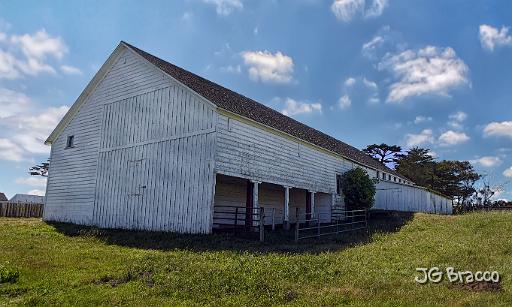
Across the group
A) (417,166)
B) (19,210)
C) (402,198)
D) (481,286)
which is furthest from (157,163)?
(417,166)

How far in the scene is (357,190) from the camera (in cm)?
2806

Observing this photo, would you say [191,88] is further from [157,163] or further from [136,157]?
[136,157]

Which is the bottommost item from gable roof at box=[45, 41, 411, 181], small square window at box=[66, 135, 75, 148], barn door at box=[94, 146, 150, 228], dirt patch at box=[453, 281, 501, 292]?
dirt patch at box=[453, 281, 501, 292]

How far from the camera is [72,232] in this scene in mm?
18953

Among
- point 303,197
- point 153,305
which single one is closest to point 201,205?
point 153,305

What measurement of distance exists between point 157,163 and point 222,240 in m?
5.71

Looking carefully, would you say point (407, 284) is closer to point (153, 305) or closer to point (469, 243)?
point (153, 305)

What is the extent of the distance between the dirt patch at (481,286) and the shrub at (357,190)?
18.7m

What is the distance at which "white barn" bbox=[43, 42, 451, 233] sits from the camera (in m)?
18.4

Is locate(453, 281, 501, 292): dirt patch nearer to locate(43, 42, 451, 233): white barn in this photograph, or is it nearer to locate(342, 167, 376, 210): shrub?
locate(43, 42, 451, 233): white barn

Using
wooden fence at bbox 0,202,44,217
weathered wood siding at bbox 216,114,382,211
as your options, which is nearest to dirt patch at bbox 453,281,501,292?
weathered wood siding at bbox 216,114,382,211

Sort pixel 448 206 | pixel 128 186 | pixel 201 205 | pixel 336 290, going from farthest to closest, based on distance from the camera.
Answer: pixel 448 206 < pixel 128 186 < pixel 201 205 < pixel 336 290

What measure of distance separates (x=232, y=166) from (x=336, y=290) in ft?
34.3

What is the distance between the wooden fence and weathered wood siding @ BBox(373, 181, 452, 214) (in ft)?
86.4
